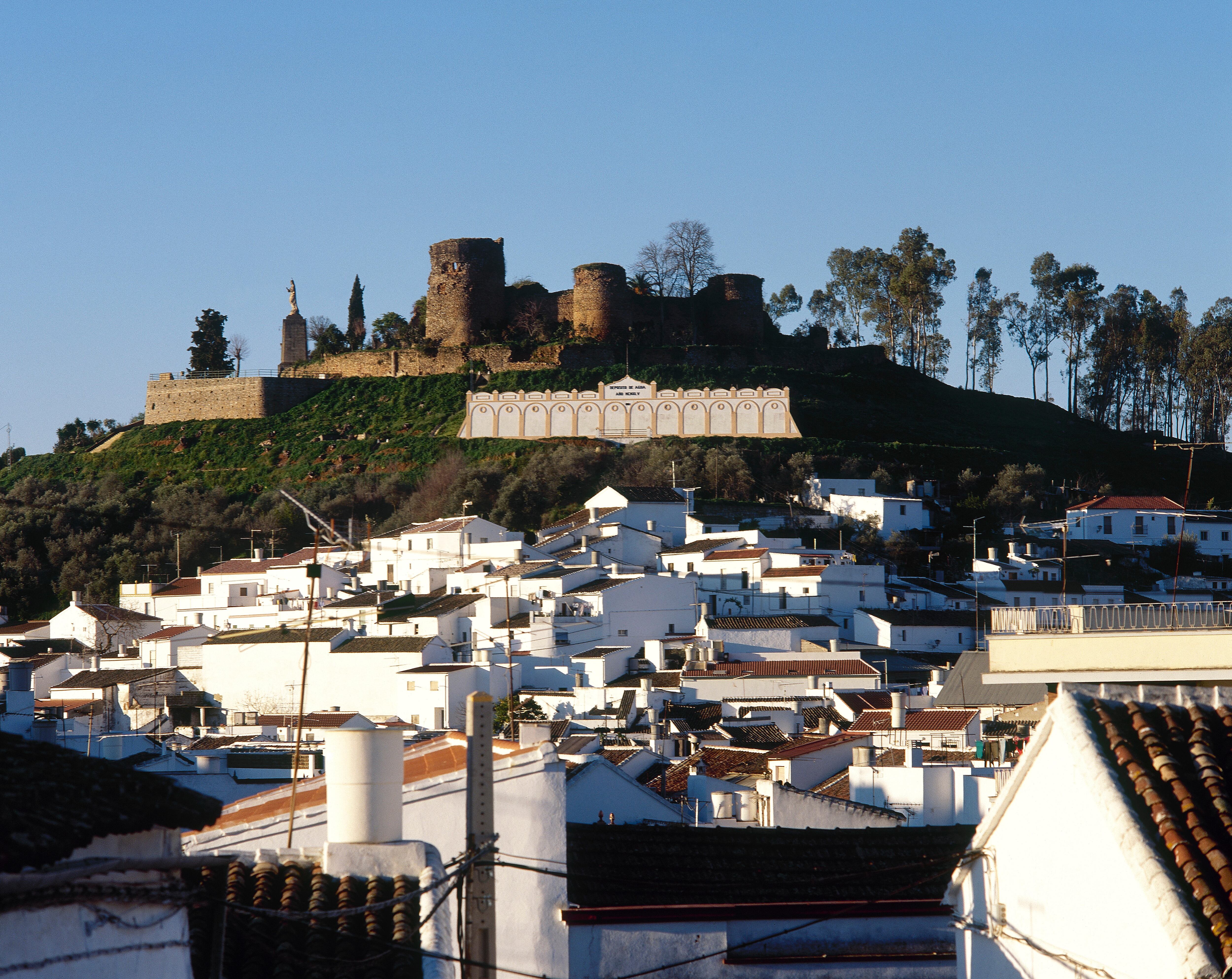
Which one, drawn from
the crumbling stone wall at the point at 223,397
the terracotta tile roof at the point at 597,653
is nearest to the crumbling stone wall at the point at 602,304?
the crumbling stone wall at the point at 223,397

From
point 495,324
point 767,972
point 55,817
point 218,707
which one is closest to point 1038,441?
point 495,324

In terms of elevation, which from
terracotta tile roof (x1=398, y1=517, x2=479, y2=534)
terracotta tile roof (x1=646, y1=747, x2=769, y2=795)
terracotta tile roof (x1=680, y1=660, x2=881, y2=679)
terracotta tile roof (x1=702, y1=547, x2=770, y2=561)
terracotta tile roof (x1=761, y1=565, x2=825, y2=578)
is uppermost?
terracotta tile roof (x1=398, y1=517, x2=479, y2=534)

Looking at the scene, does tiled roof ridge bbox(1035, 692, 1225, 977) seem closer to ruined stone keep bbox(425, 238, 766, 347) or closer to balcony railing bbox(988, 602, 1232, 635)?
balcony railing bbox(988, 602, 1232, 635)

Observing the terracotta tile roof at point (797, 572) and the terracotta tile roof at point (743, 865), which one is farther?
the terracotta tile roof at point (797, 572)

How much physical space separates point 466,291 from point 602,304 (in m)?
7.43

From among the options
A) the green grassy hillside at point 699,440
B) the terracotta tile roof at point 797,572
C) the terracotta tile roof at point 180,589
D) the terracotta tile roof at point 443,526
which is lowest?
the terracotta tile roof at point 180,589

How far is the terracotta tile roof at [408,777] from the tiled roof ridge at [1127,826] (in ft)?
10.8

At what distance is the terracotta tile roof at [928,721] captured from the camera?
25125mm

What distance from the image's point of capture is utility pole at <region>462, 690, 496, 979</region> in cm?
690

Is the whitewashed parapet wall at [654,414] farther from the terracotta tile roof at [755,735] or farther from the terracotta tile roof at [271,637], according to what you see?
the terracotta tile roof at [755,735]

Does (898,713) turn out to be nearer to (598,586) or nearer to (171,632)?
(598,586)

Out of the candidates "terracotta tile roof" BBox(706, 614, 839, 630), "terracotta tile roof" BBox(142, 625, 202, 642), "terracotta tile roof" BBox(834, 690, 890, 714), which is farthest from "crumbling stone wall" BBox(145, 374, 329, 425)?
"terracotta tile roof" BBox(834, 690, 890, 714)

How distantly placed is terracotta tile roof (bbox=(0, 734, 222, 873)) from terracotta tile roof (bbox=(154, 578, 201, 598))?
51148mm

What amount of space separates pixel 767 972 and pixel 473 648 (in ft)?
110
